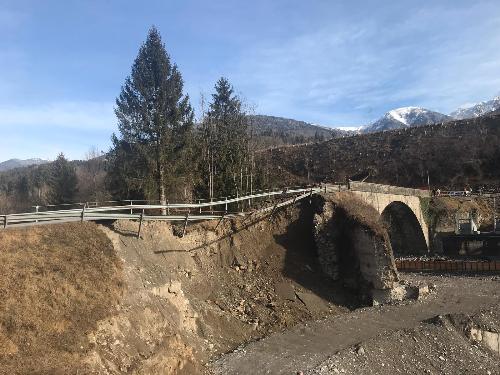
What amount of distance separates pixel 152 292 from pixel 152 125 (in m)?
16.6

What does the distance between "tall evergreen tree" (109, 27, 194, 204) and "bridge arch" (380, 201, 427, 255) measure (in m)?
28.9

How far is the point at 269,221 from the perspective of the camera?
33.4 metres

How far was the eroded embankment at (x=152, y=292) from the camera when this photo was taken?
15531 millimetres

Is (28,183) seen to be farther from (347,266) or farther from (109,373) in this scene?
(109,373)

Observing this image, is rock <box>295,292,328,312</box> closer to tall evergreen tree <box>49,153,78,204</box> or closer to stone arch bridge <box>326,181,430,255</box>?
stone arch bridge <box>326,181,430,255</box>

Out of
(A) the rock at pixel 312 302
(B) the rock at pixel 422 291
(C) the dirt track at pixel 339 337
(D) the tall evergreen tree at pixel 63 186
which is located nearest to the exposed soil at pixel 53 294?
(C) the dirt track at pixel 339 337

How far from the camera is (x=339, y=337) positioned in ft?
78.9

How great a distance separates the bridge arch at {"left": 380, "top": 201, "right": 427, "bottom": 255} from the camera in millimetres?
53500

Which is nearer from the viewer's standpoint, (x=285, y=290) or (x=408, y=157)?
(x=285, y=290)

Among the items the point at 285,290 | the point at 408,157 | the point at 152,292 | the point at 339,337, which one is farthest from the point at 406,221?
the point at 408,157

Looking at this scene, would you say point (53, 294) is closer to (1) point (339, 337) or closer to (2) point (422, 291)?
(1) point (339, 337)

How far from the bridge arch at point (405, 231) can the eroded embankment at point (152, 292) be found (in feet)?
74.6

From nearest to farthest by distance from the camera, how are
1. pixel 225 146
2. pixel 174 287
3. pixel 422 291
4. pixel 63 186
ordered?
1. pixel 174 287
2. pixel 422 291
3. pixel 225 146
4. pixel 63 186

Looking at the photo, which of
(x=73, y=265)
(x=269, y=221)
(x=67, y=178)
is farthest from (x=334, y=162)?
(x=73, y=265)
